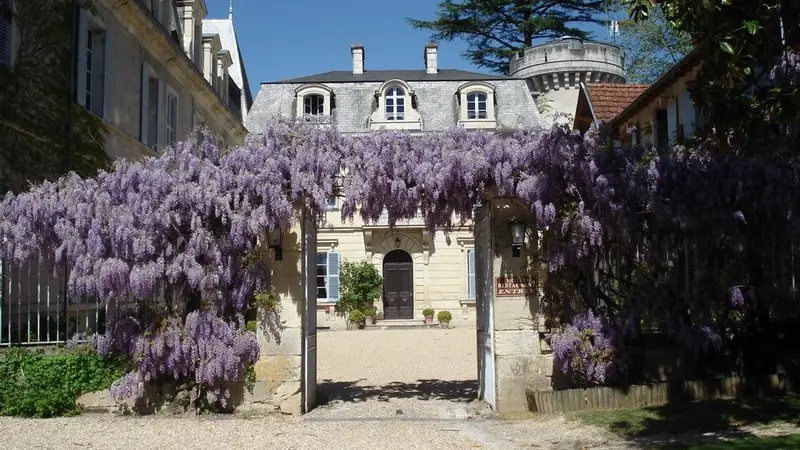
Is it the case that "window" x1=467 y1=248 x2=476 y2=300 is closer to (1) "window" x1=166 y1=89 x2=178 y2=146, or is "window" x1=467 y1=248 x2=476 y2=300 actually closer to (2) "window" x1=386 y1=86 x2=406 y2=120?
(2) "window" x1=386 y1=86 x2=406 y2=120

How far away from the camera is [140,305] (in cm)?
876

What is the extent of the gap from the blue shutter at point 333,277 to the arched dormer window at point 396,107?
17.9ft

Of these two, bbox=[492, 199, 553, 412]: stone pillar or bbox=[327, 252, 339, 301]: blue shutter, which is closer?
bbox=[492, 199, 553, 412]: stone pillar

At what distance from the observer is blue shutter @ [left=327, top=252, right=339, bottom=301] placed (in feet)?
90.6

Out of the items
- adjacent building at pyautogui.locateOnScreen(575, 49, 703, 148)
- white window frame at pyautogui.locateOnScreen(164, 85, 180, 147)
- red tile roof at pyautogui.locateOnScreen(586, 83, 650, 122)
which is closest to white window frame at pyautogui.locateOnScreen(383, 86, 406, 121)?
adjacent building at pyautogui.locateOnScreen(575, 49, 703, 148)

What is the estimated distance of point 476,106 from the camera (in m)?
29.4

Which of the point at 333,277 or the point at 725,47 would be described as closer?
the point at 725,47

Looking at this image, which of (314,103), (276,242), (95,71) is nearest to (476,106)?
(314,103)

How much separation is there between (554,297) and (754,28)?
152 inches

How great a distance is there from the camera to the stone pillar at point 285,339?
28.2 feet

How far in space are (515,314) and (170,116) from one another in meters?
13.0

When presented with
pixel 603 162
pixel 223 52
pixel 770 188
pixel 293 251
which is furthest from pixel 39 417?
pixel 223 52

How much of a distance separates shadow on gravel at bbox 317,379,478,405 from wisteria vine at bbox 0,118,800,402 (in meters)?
1.98

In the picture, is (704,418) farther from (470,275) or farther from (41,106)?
(470,275)
